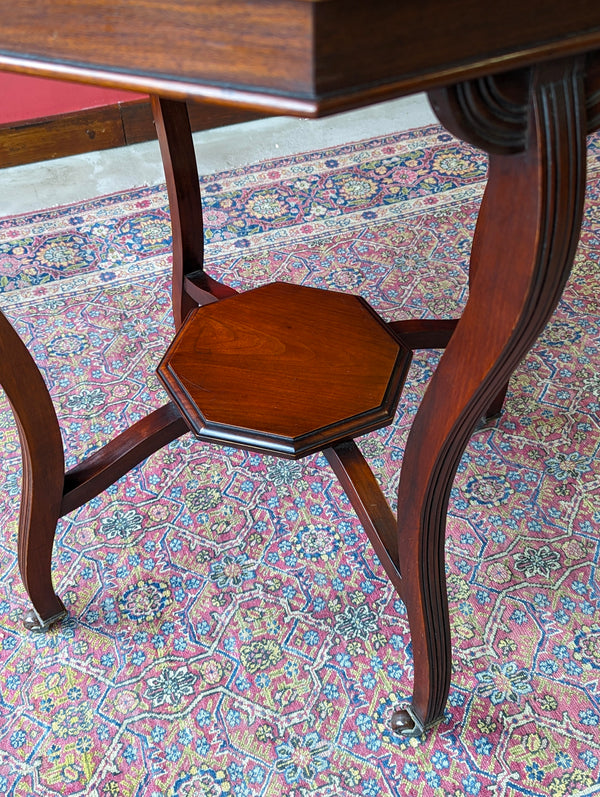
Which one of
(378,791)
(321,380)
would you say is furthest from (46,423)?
(378,791)

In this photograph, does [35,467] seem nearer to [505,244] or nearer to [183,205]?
[183,205]

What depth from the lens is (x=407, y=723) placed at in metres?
1.19

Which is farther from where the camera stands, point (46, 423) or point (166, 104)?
point (166, 104)

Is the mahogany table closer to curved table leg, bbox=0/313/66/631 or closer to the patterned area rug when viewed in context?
the patterned area rug

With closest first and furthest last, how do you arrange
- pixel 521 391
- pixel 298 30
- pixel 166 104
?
pixel 298 30 → pixel 166 104 → pixel 521 391

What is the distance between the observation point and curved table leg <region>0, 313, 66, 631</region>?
3.59 ft

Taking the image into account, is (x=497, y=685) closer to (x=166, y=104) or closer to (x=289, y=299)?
(x=289, y=299)

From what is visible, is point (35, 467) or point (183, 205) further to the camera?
point (183, 205)

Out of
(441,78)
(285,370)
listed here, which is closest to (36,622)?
(285,370)

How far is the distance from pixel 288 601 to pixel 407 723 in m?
0.33

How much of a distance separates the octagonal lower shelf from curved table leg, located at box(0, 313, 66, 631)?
22 cm

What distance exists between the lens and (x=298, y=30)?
0.47 metres

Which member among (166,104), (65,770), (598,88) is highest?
(598,88)

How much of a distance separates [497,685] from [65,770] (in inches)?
28.9
